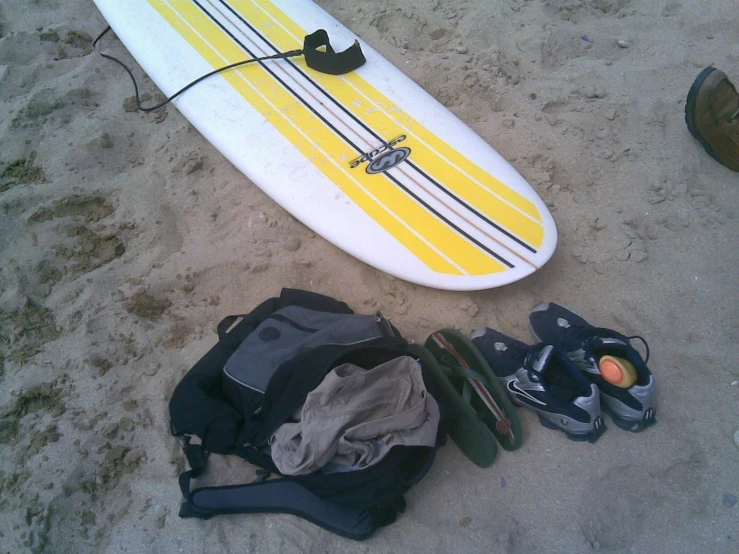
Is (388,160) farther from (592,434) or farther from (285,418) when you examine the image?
(592,434)

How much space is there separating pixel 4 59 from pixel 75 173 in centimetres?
122

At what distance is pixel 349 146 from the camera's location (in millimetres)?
2205

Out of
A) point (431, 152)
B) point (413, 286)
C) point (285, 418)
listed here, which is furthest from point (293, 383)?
point (431, 152)

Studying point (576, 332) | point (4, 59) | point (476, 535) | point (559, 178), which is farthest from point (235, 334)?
point (4, 59)

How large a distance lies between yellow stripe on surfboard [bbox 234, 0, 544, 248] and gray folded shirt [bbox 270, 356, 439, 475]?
2.81 feet

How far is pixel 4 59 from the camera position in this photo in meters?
2.90

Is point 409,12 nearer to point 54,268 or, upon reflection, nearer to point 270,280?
point 270,280

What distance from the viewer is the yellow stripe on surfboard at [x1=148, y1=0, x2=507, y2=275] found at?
1.89 meters

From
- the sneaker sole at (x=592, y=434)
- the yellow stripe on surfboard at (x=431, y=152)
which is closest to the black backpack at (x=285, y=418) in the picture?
the sneaker sole at (x=592, y=434)

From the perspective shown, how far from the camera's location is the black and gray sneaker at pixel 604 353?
153 cm

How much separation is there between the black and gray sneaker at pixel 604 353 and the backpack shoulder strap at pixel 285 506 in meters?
0.76

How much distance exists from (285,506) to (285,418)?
0.92 feet

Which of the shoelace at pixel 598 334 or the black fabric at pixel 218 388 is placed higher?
the shoelace at pixel 598 334

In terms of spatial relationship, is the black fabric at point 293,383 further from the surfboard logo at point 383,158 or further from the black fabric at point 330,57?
the black fabric at point 330,57
